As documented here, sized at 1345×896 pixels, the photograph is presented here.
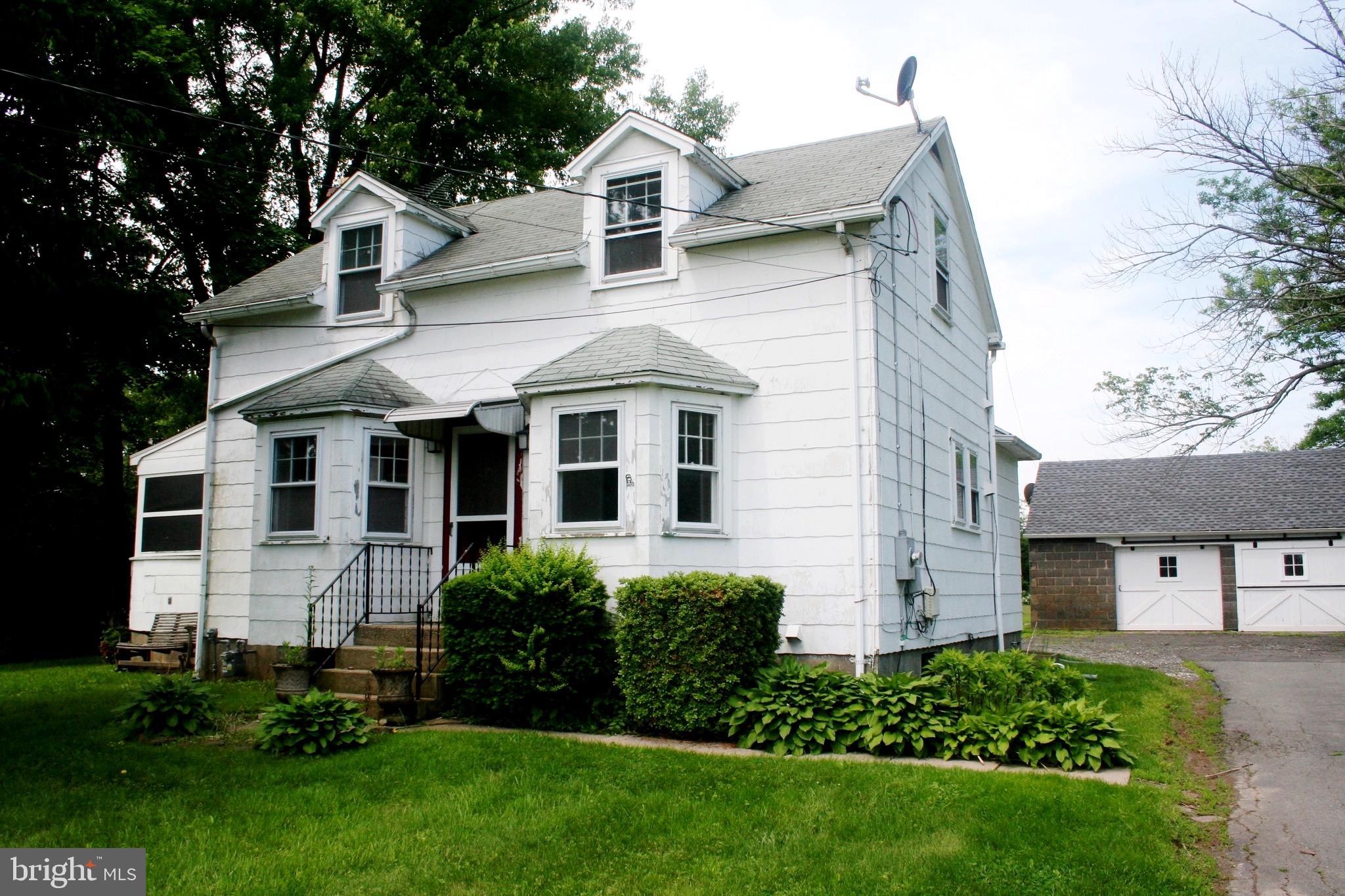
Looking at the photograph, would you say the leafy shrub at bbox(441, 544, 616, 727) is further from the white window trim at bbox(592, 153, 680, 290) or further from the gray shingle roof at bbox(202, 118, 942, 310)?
the gray shingle roof at bbox(202, 118, 942, 310)

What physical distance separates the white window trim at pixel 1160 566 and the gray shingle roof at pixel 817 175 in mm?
18397

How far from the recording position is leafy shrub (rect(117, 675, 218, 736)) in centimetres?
881

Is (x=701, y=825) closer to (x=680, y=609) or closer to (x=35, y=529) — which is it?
(x=680, y=609)

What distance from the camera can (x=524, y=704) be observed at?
9289mm

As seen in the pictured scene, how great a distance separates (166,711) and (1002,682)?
7.22 m

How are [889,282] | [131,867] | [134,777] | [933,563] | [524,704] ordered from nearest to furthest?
[131,867]
[134,777]
[524,704]
[889,282]
[933,563]

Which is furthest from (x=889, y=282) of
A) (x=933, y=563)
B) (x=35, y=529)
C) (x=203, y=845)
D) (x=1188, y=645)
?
(x=35, y=529)

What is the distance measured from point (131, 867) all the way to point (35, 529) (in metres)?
16.2

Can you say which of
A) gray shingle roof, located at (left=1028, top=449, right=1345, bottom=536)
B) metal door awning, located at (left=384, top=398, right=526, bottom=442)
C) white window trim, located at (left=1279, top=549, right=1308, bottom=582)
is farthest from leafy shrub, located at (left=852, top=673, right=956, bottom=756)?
white window trim, located at (left=1279, top=549, right=1308, bottom=582)

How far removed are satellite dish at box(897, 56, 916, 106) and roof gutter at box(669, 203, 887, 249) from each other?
2931 millimetres

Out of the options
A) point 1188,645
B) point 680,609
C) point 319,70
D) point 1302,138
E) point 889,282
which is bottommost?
A: point 1188,645

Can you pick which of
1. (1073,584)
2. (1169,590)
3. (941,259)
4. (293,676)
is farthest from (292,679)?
(1169,590)

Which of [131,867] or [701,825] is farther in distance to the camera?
[701,825]

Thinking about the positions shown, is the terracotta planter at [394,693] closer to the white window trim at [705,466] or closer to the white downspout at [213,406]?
the white window trim at [705,466]
